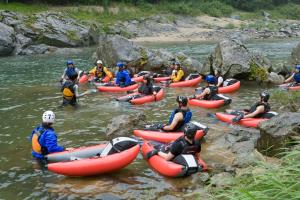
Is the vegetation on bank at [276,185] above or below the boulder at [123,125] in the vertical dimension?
above

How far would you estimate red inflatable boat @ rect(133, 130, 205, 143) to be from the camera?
Answer: 10.5 meters

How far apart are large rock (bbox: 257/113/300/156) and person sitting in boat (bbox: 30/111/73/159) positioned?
172 inches

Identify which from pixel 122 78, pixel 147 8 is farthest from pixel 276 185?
pixel 147 8

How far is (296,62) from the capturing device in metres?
20.9

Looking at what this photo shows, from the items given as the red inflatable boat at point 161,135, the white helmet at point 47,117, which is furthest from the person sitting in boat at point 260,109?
the white helmet at point 47,117

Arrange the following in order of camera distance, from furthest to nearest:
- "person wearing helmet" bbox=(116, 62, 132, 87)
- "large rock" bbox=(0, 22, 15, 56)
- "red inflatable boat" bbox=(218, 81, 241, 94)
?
"large rock" bbox=(0, 22, 15, 56)
"person wearing helmet" bbox=(116, 62, 132, 87)
"red inflatable boat" bbox=(218, 81, 241, 94)

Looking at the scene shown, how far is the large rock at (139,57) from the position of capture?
22.5 meters

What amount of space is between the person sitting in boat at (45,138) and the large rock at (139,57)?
14.0 meters

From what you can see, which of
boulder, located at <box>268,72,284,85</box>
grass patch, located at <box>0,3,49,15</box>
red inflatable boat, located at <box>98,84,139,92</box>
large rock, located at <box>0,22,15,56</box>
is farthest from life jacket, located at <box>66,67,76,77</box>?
grass patch, located at <box>0,3,49,15</box>

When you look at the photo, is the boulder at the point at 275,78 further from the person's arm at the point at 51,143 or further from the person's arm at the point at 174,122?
the person's arm at the point at 51,143

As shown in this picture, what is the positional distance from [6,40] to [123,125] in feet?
80.9

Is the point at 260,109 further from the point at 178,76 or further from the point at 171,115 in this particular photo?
the point at 178,76

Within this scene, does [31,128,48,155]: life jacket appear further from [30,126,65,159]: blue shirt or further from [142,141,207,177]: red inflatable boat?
[142,141,207,177]: red inflatable boat

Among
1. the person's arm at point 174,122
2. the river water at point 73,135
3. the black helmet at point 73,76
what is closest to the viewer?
the river water at point 73,135
